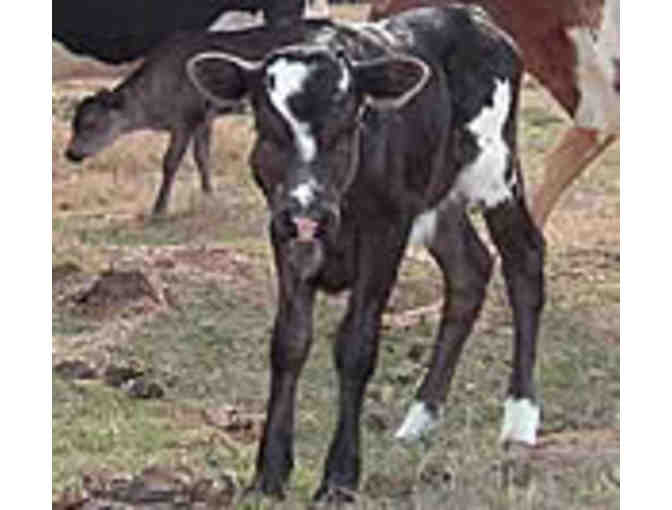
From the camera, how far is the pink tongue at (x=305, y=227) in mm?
3568

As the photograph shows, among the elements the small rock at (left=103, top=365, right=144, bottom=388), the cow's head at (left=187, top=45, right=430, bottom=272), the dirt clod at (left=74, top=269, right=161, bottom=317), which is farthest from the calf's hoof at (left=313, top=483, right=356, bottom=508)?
the dirt clod at (left=74, top=269, right=161, bottom=317)

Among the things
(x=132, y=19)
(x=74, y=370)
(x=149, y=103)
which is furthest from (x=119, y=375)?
(x=132, y=19)

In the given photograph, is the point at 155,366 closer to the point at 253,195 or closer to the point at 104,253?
the point at 104,253

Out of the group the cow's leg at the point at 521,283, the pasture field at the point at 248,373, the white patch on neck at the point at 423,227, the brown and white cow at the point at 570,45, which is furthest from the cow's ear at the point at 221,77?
the brown and white cow at the point at 570,45

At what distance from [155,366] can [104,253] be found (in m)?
1.63

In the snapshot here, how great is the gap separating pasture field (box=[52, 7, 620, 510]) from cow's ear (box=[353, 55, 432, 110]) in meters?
0.75

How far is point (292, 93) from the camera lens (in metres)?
3.68

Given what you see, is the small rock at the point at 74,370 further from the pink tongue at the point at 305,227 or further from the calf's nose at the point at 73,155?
the calf's nose at the point at 73,155

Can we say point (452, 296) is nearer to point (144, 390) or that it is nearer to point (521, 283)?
point (521, 283)

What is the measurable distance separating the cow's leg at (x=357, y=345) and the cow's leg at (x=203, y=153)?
4333 mm

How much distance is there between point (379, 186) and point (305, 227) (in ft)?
1.32

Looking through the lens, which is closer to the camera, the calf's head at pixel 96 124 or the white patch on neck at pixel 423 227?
the white patch on neck at pixel 423 227

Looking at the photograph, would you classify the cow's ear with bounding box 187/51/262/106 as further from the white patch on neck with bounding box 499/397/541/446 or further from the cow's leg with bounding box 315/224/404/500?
the white patch on neck with bounding box 499/397/541/446

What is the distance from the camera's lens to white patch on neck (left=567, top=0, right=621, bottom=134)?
6090mm
